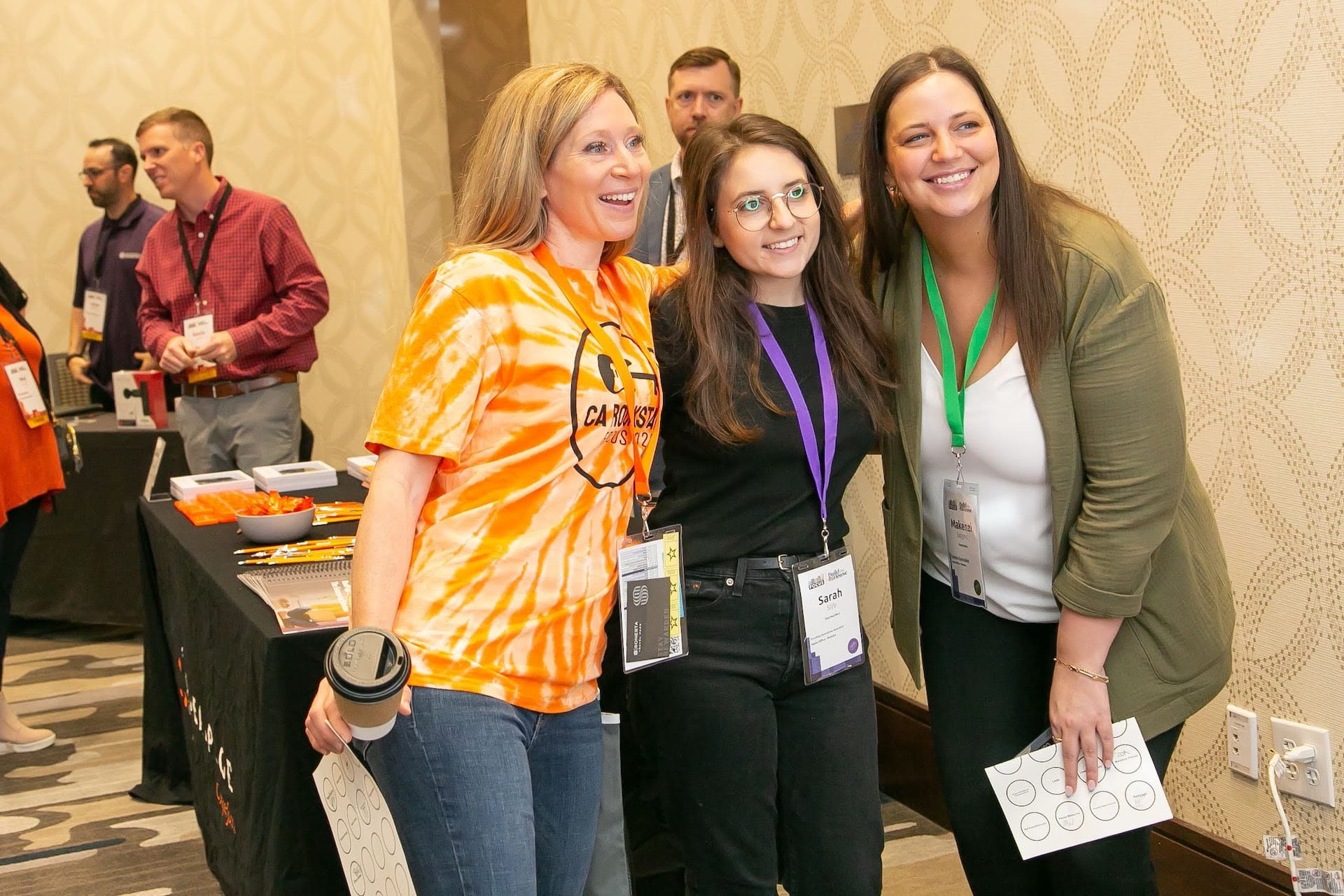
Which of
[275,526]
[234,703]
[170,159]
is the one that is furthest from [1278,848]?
[170,159]

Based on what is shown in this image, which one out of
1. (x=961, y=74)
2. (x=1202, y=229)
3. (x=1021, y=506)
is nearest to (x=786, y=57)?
(x=1202, y=229)

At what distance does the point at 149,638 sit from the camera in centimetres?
329

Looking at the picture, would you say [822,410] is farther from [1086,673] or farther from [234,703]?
[234,703]

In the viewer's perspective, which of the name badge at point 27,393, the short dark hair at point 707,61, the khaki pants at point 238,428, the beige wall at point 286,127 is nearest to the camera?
the short dark hair at point 707,61

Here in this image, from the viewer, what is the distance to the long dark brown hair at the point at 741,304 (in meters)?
1.81

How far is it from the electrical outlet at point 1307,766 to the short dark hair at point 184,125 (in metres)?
3.84

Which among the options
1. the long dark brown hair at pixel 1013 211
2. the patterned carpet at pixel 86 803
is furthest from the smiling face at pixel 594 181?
the patterned carpet at pixel 86 803

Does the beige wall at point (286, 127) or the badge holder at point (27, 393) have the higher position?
the beige wall at point (286, 127)

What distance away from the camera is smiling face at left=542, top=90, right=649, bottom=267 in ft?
5.30

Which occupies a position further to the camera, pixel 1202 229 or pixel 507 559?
pixel 1202 229

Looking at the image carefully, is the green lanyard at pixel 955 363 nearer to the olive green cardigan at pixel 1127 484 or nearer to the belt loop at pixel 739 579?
the olive green cardigan at pixel 1127 484

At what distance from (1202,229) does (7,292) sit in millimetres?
3577

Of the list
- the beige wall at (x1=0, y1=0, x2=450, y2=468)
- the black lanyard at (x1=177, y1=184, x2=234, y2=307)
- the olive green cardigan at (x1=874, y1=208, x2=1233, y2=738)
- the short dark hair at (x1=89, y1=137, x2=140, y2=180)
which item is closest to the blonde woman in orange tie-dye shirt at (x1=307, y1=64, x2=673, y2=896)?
the olive green cardigan at (x1=874, y1=208, x2=1233, y2=738)

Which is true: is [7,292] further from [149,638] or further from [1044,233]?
[1044,233]
